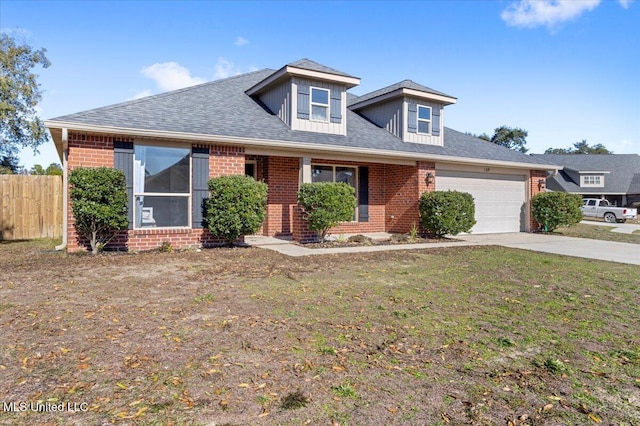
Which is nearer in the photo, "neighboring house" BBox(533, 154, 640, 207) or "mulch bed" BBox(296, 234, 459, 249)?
"mulch bed" BBox(296, 234, 459, 249)

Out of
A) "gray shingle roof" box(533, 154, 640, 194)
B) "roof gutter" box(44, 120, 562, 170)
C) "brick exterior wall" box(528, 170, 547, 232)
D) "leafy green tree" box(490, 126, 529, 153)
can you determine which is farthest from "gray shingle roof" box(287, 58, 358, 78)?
"leafy green tree" box(490, 126, 529, 153)

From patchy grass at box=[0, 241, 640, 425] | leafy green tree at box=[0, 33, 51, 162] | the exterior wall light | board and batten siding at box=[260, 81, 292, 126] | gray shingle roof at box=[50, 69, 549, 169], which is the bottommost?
patchy grass at box=[0, 241, 640, 425]

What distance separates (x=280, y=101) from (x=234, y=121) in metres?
2.01

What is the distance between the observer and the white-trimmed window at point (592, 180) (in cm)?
3728

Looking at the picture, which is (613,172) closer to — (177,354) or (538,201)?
(538,201)

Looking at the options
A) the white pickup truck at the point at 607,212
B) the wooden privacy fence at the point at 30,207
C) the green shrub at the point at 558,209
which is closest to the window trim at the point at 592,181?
the white pickup truck at the point at 607,212

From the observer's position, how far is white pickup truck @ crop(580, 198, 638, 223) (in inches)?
1014

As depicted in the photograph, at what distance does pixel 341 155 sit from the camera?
11.7 metres

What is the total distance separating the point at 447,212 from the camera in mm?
11898

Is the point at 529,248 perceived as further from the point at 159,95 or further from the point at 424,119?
the point at 159,95

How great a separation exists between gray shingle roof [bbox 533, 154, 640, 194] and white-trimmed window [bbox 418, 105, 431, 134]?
27.9 m

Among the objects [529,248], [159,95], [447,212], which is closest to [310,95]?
[159,95]

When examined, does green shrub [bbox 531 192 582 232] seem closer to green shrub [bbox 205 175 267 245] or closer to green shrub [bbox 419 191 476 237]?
green shrub [bbox 419 191 476 237]

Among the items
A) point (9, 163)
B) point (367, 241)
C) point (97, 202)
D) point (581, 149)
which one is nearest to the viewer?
point (97, 202)
